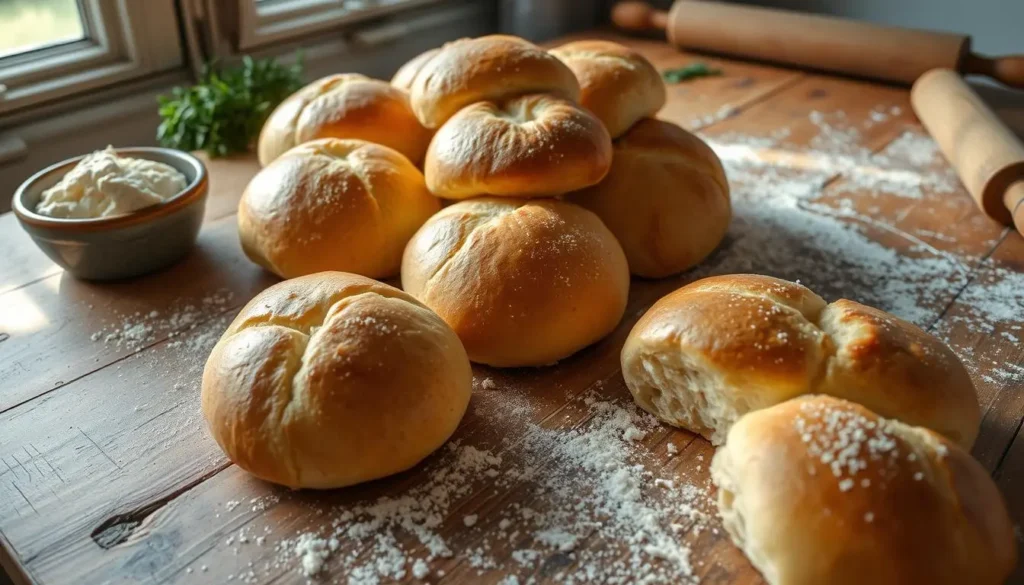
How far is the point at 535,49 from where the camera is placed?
A: 1.39m

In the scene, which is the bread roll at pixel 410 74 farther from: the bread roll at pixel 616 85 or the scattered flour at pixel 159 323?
the scattered flour at pixel 159 323

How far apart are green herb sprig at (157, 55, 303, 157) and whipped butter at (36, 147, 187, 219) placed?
1.55 feet

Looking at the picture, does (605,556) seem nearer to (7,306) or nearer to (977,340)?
(977,340)

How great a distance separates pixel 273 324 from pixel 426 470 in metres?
0.28

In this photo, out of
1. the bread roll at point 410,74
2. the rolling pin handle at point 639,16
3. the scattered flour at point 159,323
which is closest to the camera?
the scattered flour at point 159,323

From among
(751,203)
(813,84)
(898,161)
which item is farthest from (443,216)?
(813,84)

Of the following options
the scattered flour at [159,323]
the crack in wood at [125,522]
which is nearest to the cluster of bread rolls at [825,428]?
the crack in wood at [125,522]

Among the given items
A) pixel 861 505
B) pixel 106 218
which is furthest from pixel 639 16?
pixel 861 505

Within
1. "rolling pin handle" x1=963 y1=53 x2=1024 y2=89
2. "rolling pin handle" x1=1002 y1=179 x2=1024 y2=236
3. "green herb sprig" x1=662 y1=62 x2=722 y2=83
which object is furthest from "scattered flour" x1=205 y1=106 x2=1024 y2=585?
"green herb sprig" x1=662 y1=62 x2=722 y2=83

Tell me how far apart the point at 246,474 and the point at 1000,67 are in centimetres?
216

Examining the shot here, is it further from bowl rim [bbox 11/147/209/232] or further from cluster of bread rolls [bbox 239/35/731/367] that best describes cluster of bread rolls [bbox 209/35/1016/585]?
bowl rim [bbox 11/147/209/232]

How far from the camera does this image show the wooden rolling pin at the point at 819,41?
7.04 feet

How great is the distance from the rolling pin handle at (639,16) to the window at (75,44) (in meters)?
1.47

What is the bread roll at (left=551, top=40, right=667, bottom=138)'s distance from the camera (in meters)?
1.43
